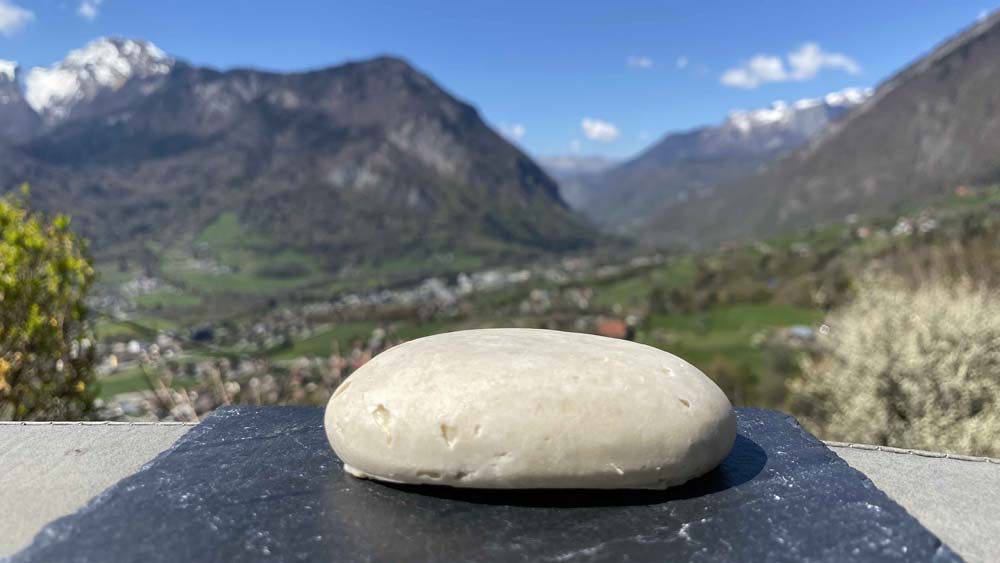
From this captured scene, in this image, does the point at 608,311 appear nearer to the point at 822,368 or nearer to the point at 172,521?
the point at 822,368

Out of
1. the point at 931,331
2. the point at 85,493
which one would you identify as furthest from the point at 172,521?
the point at 931,331

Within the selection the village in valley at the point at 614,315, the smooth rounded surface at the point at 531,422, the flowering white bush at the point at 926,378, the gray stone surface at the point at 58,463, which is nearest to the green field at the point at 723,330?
the village in valley at the point at 614,315

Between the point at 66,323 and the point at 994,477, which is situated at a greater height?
the point at 66,323

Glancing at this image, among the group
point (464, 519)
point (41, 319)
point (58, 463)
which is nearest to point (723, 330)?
point (41, 319)

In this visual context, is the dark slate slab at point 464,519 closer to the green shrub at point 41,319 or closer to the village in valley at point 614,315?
the green shrub at point 41,319

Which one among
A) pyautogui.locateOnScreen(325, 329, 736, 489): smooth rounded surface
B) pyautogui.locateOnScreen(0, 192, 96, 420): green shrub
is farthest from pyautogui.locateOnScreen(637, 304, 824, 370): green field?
Answer: pyautogui.locateOnScreen(325, 329, 736, 489): smooth rounded surface

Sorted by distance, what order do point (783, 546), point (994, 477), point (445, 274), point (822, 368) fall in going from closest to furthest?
point (783, 546)
point (994, 477)
point (822, 368)
point (445, 274)
